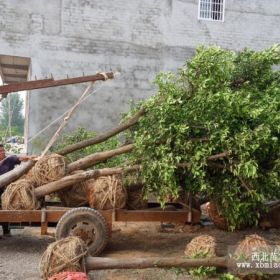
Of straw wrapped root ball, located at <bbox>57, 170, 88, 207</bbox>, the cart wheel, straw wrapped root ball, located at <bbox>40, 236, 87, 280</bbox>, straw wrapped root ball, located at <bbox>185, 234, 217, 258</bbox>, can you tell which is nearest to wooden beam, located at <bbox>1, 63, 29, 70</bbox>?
straw wrapped root ball, located at <bbox>57, 170, 88, 207</bbox>

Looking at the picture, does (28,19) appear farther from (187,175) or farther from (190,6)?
(187,175)

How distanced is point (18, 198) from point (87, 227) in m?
1.27

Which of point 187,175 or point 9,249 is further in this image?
point 9,249

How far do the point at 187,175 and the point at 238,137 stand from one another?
1.10 meters

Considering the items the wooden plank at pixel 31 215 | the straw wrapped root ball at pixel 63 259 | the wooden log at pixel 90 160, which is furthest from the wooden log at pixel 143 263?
the wooden log at pixel 90 160

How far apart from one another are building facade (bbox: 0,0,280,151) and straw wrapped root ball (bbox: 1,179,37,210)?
23.1 ft

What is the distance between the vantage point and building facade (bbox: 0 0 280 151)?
46.8 ft

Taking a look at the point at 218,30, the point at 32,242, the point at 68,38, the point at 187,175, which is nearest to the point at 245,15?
the point at 218,30

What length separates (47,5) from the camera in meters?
14.3

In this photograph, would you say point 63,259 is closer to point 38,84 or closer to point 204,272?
point 204,272

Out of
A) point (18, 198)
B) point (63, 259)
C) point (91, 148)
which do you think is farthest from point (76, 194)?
point (91, 148)

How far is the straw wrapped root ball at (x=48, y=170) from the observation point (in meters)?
7.37

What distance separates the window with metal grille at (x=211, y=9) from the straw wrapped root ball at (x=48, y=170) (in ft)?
33.6

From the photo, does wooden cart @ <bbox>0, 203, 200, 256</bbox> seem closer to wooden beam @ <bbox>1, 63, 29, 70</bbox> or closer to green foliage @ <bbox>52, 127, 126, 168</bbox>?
green foliage @ <bbox>52, 127, 126, 168</bbox>
